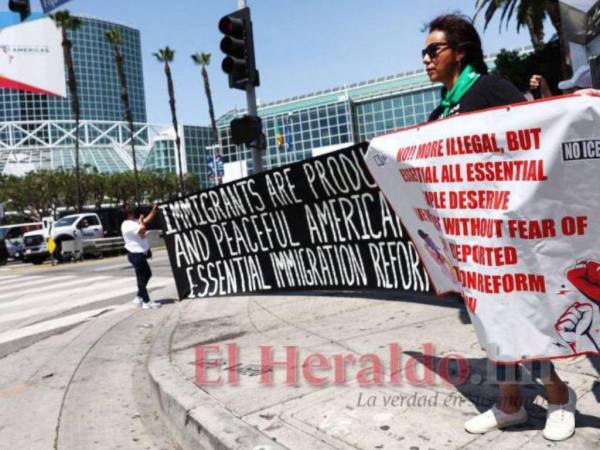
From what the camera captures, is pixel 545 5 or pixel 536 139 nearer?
pixel 536 139

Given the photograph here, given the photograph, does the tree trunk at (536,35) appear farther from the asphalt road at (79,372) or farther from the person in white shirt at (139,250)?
the person in white shirt at (139,250)

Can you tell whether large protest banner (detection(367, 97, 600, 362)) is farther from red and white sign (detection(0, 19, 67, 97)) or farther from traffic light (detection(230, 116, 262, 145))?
red and white sign (detection(0, 19, 67, 97))

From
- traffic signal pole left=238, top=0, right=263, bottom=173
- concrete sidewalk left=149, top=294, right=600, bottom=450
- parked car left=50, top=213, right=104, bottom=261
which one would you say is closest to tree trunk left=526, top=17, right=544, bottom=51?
traffic signal pole left=238, top=0, right=263, bottom=173

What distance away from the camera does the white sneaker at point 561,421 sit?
2.66m

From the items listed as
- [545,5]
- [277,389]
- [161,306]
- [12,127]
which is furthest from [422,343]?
[12,127]

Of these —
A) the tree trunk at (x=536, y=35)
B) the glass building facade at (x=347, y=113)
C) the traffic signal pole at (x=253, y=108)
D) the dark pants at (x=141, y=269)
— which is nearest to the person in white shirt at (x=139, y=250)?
the dark pants at (x=141, y=269)

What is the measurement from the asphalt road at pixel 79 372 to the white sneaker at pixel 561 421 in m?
2.14

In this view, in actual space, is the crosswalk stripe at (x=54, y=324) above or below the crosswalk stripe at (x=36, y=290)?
below

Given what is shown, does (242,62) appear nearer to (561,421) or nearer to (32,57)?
(561,421)

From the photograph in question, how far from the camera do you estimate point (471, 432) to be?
2.87 m

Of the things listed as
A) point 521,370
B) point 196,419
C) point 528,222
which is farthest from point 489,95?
point 196,419

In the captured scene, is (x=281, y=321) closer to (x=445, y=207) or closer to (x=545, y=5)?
(x=445, y=207)

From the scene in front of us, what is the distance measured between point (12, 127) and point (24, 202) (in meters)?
101

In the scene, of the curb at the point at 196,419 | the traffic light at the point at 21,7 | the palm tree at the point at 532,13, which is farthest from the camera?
the palm tree at the point at 532,13
